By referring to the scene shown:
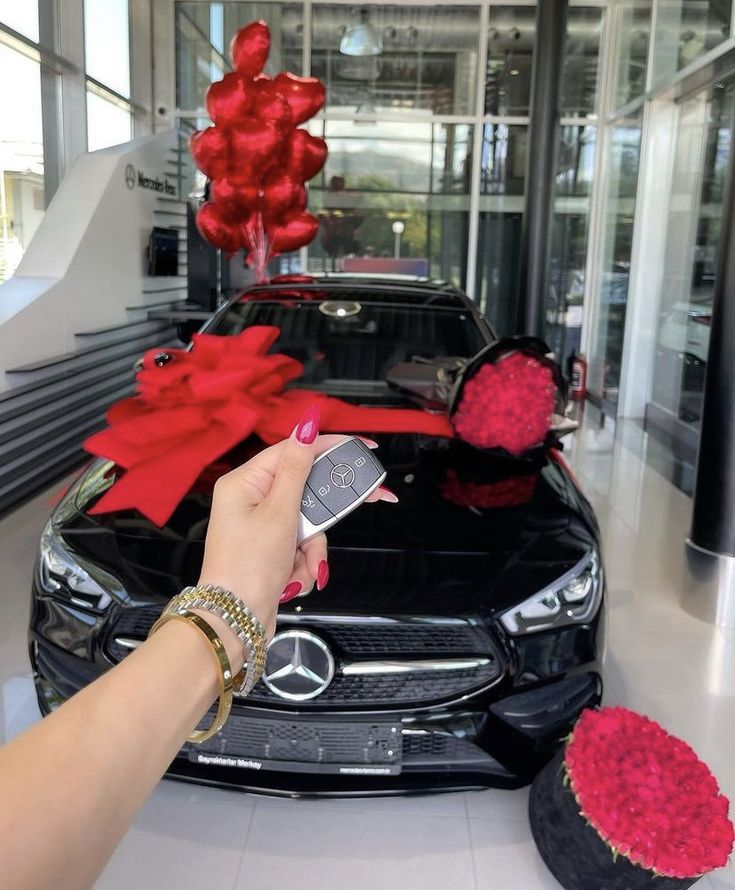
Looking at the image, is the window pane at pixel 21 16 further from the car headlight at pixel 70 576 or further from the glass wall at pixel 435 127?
the car headlight at pixel 70 576

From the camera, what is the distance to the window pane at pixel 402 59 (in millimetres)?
8117

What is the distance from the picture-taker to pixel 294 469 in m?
0.72

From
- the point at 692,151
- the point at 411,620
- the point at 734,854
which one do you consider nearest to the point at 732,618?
the point at 734,854

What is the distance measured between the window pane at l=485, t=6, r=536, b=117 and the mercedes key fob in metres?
8.28

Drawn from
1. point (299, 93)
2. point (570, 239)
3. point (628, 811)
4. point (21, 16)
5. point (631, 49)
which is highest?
point (631, 49)

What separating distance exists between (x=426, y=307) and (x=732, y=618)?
1.55 m

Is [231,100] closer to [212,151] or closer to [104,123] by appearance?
[212,151]

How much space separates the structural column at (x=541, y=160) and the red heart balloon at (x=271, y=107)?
2891mm

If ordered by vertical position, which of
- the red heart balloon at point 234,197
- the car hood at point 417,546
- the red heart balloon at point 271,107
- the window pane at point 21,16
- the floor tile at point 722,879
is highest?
the window pane at point 21,16

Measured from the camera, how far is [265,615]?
0.68 meters

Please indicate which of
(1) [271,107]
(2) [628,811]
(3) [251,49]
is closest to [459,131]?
(3) [251,49]

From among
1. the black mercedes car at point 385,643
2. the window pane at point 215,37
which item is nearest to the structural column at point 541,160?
the window pane at point 215,37

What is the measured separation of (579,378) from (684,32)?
3024mm

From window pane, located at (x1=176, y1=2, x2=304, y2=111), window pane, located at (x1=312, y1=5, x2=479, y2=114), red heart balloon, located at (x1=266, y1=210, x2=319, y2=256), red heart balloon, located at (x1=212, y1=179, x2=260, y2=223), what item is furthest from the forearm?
window pane, located at (x1=176, y1=2, x2=304, y2=111)
